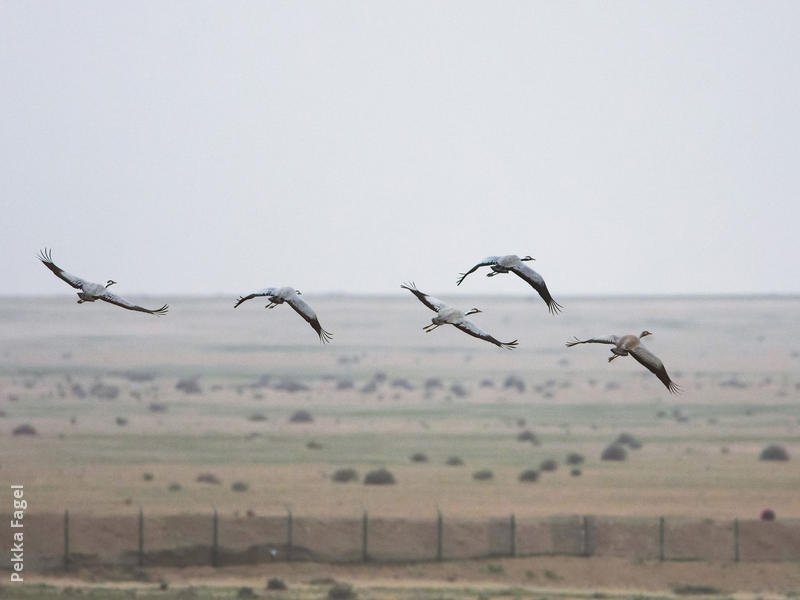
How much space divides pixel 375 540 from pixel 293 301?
67.1 meters

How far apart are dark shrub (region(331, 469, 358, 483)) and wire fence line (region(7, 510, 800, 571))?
3192 centimetres

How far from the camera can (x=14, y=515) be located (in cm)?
8356

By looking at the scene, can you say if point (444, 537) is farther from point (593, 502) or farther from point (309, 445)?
point (309, 445)

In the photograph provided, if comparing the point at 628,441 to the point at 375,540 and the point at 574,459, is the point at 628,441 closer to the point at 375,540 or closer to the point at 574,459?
the point at 574,459

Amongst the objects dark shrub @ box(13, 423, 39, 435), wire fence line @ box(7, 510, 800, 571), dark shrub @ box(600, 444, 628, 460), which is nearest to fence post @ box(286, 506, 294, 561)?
wire fence line @ box(7, 510, 800, 571)

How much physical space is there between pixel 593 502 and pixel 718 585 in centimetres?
3115

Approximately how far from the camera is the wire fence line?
3157 inches

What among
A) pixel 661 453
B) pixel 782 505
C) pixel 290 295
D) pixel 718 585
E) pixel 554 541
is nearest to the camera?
pixel 290 295

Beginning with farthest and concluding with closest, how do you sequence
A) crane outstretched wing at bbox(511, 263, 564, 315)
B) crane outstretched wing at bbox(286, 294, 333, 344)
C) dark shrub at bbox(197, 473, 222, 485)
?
dark shrub at bbox(197, 473, 222, 485) < crane outstretched wing at bbox(511, 263, 564, 315) < crane outstretched wing at bbox(286, 294, 333, 344)

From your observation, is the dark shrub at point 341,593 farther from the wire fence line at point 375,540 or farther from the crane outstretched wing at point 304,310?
the crane outstretched wing at point 304,310

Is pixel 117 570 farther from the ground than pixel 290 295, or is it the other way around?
pixel 290 295

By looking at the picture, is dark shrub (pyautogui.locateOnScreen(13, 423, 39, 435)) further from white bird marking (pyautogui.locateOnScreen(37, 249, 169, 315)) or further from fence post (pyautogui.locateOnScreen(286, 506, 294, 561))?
white bird marking (pyautogui.locateOnScreen(37, 249, 169, 315))

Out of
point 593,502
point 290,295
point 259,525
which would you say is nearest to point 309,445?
point 593,502

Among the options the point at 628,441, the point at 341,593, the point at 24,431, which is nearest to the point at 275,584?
the point at 341,593
